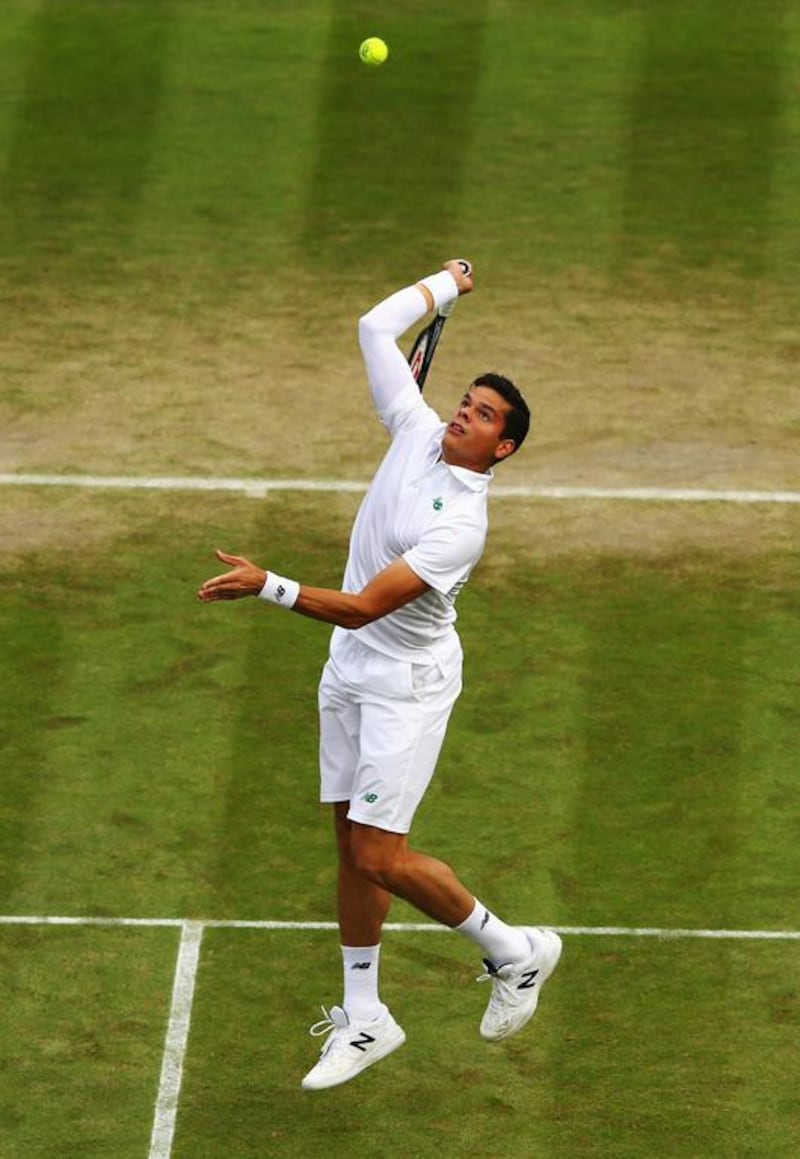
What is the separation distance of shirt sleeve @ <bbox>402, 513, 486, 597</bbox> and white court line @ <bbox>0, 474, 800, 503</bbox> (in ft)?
19.1

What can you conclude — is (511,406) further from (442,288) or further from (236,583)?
(236,583)

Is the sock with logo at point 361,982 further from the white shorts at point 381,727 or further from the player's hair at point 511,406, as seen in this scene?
the player's hair at point 511,406

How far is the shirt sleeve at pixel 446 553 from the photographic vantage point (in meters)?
11.6

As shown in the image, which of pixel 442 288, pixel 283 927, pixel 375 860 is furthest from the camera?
pixel 283 927

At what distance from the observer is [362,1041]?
12.3 metres

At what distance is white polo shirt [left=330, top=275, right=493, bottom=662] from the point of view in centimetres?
1165

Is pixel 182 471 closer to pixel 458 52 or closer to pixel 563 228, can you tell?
pixel 563 228

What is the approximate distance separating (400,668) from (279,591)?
0.87 meters

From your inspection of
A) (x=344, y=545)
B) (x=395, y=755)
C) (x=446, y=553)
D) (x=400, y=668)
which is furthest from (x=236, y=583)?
(x=344, y=545)

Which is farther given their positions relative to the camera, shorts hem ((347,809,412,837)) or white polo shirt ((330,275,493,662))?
shorts hem ((347,809,412,837))

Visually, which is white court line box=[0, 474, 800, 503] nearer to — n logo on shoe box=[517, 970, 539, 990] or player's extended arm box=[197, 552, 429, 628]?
n logo on shoe box=[517, 970, 539, 990]

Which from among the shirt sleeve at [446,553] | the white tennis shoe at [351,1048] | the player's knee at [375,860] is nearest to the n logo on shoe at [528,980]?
the white tennis shoe at [351,1048]

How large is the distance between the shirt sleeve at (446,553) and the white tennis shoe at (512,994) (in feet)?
6.10

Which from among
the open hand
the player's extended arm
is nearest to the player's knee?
the player's extended arm
